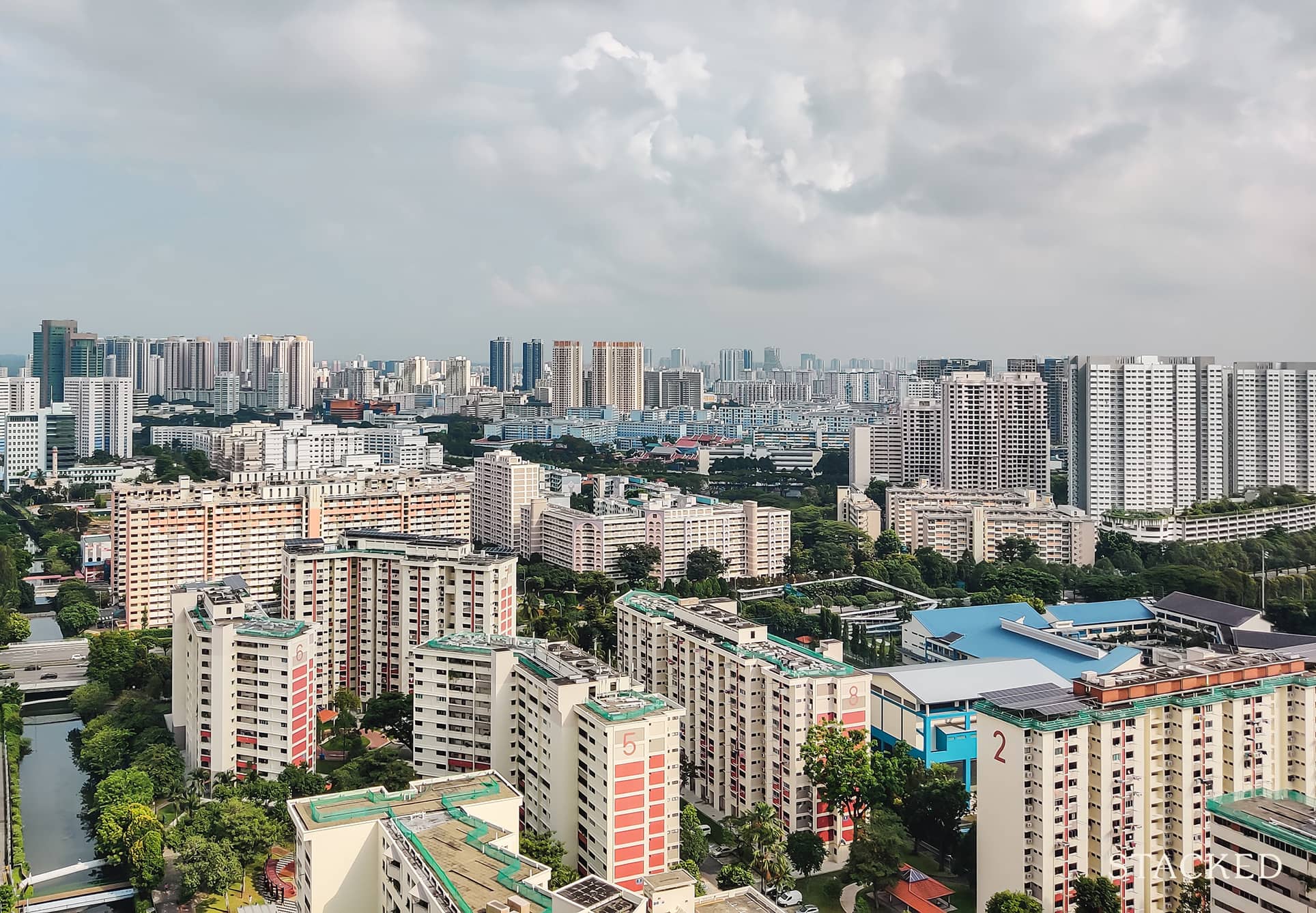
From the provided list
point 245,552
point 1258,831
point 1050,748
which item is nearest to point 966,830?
point 1050,748

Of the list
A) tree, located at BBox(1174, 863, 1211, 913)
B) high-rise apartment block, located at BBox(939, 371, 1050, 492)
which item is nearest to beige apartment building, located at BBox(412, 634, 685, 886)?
tree, located at BBox(1174, 863, 1211, 913)

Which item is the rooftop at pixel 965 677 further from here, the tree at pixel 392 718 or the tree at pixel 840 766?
the tree at pixel 392 718

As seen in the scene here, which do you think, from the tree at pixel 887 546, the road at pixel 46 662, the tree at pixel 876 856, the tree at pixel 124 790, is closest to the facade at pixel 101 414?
the road at pixel 46 662

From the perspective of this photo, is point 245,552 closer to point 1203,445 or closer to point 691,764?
point 691,764

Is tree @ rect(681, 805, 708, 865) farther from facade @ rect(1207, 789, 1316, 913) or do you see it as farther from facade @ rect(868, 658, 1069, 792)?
facade @ rect(1207, 789, 1316, 913)

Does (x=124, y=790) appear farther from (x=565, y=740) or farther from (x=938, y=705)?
(x=938, y=705)

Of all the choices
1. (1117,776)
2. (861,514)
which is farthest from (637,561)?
(1117,776)
